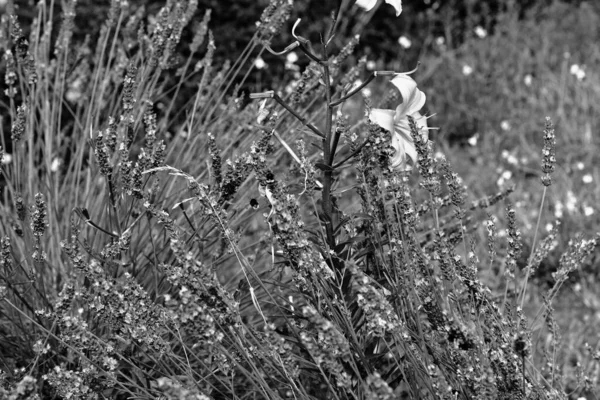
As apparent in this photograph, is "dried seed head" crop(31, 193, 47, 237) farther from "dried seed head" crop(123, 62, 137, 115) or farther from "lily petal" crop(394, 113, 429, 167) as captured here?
"lily petal" crop(394, 113, 429, 167)

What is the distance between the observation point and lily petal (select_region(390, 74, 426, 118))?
1.69 m

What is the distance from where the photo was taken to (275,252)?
1854mm

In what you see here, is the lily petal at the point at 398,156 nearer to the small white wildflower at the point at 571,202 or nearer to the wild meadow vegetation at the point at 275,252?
the wild meadow vegetation at the point at 275,252

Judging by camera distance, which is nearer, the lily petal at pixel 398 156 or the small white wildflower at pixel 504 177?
the lily petal at pixel 398 156

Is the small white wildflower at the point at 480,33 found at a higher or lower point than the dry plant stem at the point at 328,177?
lower

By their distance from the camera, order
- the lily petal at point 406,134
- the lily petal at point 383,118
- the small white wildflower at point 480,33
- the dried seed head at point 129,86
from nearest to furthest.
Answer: the lily petal at point 383,118 < the lily petal at point 406,134 < the dried seed head at point 129,86 < the small white wildflower at point 480,33

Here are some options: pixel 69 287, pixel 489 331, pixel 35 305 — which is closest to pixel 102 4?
pixel 35 305

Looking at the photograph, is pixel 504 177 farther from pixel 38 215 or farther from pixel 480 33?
pixel 38 215

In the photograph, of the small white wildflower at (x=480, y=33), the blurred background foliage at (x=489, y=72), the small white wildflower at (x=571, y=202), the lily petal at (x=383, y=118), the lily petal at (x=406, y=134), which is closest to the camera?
the lily petal at (x=383, y=118)

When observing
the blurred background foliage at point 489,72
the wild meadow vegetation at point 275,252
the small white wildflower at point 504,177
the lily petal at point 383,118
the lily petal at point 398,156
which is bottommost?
the blurred background foliage at point 489,72

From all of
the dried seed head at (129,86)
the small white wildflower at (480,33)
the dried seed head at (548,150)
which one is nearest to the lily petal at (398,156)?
the dried seed head at (548,150)

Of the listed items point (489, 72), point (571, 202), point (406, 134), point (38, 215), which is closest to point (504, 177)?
point (571, 202)

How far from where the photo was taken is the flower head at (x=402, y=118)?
5.52 ft

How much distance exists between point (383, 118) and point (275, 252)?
16.1 inches
